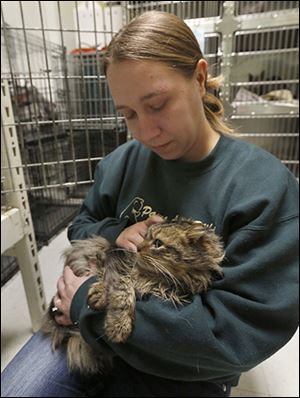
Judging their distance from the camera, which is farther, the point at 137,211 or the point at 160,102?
the point at 137,211

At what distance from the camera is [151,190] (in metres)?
0.84

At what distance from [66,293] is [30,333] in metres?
0.85

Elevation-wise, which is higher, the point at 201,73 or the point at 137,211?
the point at 201,73

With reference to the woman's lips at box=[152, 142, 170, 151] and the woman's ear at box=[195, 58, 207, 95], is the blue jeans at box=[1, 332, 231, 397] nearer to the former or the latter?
the woman's lips at box=[152, 142, 170, 151]

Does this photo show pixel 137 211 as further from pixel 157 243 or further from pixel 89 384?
pixel 89 384

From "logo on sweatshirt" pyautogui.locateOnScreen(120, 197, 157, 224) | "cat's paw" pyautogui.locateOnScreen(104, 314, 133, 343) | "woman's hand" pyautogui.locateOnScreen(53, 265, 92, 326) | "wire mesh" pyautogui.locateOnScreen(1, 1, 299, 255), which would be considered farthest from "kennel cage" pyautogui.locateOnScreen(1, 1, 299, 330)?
"cat's paw" pyautogui.locateOnScreen(104, 314, 133, 343)

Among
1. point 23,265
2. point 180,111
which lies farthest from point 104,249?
point 23,265

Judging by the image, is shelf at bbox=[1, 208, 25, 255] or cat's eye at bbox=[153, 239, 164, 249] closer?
cat's eye at bbox=[153, 239, 164, 249]

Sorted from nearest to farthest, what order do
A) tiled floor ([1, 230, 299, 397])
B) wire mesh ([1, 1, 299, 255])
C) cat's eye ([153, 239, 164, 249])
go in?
1. cat's eye ([153, 239, 164, 249])
2. wire mesh ([1, 1, 299, 255])
3. tiled floor ([1, 230, 299, 397])

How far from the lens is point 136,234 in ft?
2.54

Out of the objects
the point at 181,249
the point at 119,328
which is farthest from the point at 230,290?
the point at 119,328

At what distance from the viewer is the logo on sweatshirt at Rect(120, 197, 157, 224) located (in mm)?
831

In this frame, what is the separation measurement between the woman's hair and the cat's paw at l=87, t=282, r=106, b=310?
0.54 metres

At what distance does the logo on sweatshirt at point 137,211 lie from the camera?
83 cm
